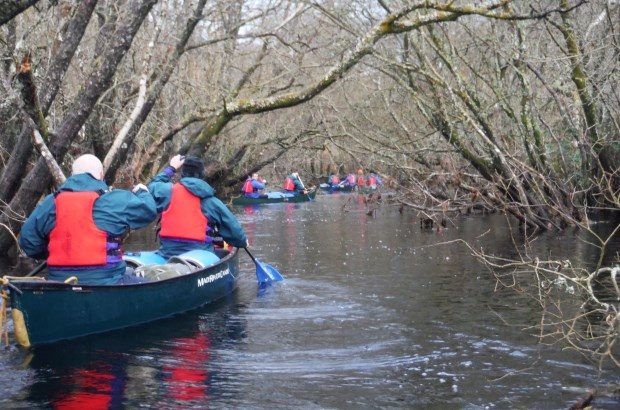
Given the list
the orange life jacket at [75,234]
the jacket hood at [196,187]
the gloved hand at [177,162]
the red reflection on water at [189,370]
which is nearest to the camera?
the red reflection on water at [189,370]

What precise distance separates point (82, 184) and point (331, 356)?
2.80 meters

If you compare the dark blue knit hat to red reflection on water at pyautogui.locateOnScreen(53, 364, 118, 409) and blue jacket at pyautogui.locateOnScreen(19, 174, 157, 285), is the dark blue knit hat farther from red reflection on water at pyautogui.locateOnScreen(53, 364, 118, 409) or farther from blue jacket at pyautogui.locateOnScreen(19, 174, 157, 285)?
red reflection on water at pyautogui.locateOnScreen(53, 364, 118, 409)

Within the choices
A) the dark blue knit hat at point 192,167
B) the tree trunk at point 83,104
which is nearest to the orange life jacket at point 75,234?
the dark blue knit hat at point 192,167

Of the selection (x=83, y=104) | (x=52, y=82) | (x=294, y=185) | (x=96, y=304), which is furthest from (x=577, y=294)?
(x=294, y=185)

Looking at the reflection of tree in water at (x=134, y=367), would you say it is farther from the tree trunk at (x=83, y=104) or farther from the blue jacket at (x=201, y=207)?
the tree trunk at (x=83, y=104)

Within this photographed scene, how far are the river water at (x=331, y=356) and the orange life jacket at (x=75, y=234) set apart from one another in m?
0.80

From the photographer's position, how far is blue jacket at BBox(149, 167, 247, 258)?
9.50 m

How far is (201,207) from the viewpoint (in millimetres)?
9703

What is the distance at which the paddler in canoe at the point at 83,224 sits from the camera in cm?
728

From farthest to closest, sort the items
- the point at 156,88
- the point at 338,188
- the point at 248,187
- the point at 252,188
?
the point at 338,188
the point at 252,188
the point at 248,187
the point at 156,88

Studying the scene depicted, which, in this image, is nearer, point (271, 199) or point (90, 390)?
point (90, 390)

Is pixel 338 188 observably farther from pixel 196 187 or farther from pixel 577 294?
pixel 196 187

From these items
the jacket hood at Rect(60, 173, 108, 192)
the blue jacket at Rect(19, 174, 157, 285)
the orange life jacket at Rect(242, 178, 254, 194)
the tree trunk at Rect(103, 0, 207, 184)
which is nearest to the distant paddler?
the orange life jacket at Rect(242, 178, 254, 194)

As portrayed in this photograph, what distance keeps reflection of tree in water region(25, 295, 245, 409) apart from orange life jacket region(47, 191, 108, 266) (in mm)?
791
